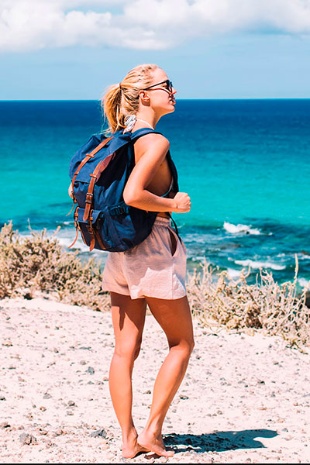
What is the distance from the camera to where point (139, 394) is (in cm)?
567

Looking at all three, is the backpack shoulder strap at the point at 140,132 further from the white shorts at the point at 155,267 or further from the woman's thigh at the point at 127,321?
the woman's thigh at the point at 127,321

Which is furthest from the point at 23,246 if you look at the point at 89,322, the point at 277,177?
the point at 277,177

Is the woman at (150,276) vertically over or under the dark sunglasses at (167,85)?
under

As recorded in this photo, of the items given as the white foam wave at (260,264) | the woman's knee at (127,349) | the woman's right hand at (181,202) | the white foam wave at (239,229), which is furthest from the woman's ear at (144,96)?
the white foam wave at (239,229)

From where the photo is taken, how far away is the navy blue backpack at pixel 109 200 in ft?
11.8

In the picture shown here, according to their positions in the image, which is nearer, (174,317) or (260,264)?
(174,317)

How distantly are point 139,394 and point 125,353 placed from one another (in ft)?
6.06

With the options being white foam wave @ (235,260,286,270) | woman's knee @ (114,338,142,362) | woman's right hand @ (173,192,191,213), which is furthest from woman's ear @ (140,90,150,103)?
white foam wave @ (235,260,286,270)

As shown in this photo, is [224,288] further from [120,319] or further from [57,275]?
[120,319]

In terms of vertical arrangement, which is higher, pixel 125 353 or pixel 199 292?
pixel 125 353

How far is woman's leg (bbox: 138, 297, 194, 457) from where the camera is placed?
3811 mm

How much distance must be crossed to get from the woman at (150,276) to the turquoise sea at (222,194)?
1008 millimetres

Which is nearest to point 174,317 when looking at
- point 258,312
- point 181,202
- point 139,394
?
point 181,202

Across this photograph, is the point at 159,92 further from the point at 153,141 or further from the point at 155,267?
the point at 155,267
